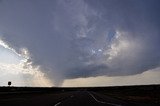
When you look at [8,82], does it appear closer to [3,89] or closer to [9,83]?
[9,83]

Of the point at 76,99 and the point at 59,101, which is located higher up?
the point at 76,99

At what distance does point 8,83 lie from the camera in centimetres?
5556

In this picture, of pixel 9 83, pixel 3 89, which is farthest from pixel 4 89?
pixel 9 83

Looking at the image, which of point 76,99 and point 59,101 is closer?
point 59,101

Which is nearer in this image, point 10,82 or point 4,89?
point 10,82

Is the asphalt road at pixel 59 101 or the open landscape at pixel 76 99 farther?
the open landscape at pixel 76 99

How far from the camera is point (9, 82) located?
2191 inches

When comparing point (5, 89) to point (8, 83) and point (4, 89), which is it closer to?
point (4, 89)

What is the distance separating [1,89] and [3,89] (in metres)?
1.23

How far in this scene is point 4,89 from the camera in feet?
194

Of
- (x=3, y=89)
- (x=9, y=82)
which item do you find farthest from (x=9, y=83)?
(x=3, y=89)

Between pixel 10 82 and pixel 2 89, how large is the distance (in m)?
3.54

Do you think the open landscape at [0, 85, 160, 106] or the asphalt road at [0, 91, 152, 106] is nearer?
the asphalt road at [0, 91, 152, 106]

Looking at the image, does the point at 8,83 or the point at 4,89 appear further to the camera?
the point at 4,89
